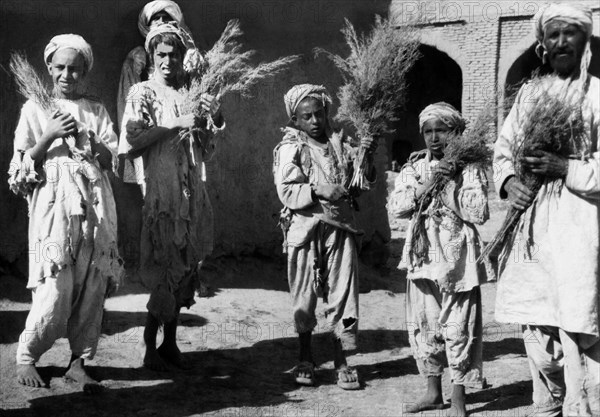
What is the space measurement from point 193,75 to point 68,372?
225 cm

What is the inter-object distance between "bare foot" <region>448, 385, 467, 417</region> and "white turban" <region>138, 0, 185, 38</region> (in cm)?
416

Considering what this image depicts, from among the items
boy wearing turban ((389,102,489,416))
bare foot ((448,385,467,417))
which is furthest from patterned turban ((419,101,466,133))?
bare foot ((448,385,467,417))

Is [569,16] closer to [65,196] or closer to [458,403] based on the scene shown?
[458,403]

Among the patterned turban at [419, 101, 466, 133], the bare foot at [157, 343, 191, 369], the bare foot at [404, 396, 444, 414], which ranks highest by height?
the patterned turban at [419, 101, 466, 133]

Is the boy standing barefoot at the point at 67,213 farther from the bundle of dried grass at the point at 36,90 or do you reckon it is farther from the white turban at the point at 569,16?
the white turban at the point at 569,16

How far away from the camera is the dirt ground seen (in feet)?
20.7

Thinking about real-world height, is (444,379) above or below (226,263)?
below

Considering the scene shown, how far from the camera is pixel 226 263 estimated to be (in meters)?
9.78

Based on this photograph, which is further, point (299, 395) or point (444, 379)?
point (444, 379)

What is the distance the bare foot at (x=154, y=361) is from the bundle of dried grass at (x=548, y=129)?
2.81 metres

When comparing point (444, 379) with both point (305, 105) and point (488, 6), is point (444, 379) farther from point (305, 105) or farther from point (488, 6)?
point (488, 6)

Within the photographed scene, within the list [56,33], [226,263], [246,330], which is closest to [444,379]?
[246,330]

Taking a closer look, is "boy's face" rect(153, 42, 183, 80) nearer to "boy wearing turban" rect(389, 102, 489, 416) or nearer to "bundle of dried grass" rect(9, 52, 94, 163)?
"bundle of dried grass" rect(9, 52, 94, 163)

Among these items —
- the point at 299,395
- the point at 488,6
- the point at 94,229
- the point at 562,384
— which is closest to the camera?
Result: the point at 562,384
